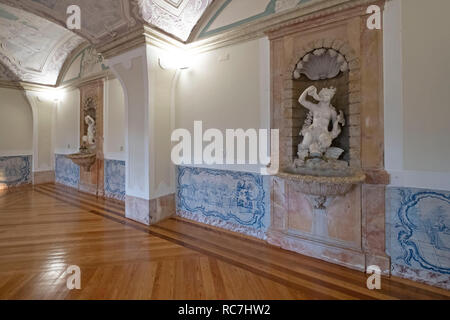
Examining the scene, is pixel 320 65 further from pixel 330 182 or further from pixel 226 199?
pixel 226 199

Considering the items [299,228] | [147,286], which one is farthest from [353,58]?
[147,286]

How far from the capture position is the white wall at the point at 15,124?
6652 mm

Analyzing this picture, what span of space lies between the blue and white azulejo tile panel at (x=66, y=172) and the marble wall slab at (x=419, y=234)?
7.42 meters

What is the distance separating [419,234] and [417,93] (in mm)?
1425

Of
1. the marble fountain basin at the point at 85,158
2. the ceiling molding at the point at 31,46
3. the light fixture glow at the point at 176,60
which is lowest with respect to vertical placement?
the marble fountain basin at the point at 85,158

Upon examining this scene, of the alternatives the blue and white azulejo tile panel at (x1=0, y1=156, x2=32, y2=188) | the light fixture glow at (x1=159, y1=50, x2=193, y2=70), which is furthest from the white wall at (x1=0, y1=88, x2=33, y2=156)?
the light fixture glow at (x1=159, y1=50, x2=193, y2=70)

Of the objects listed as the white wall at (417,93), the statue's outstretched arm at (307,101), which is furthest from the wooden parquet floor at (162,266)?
the statue's outstretched arm at (307,101)

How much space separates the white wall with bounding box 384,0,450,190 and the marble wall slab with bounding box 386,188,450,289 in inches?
5.0

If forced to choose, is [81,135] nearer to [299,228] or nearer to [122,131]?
[122,131]

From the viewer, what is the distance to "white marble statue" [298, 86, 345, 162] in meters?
2.64

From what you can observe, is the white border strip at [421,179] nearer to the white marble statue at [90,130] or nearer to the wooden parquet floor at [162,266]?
the wooden parquet floor at [162,266]

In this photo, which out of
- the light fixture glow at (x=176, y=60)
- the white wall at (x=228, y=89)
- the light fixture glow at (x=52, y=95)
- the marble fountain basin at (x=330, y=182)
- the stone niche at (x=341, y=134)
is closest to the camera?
the marble fountain basin at (x=330, y=182)

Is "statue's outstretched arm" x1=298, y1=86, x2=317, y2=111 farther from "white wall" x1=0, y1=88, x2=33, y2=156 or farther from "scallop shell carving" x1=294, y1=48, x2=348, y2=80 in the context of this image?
"white wall" x1=0, y1=88, x2=33, y2=156
